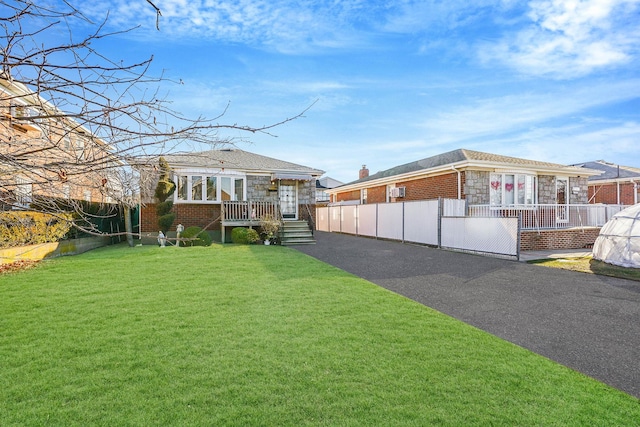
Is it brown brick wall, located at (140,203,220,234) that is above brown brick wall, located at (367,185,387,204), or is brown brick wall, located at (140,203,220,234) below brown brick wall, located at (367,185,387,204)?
below

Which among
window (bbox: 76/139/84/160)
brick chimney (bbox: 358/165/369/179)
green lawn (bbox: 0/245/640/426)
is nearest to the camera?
window (bbox: 76/139/84/160)

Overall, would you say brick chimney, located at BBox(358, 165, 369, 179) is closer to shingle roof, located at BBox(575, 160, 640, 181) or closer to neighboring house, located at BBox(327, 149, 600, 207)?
neighboring house, located at BBox(327, 149, 600, 207)

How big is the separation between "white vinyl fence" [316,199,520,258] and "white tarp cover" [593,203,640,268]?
2291 mm

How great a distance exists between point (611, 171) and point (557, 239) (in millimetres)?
16642

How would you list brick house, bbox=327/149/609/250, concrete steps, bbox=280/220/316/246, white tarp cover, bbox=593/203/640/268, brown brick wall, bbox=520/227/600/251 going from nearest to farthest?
white tarp cover, bbox=593/203/640/268 < brown brick wall, bbox=520/227/600/251 < brick house, bbox=327/149/609/250 < concrete steps, bbox=280/220/316/246

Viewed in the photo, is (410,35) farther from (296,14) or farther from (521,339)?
(521,339)

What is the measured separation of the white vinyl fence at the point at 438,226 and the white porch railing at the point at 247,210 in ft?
18.2

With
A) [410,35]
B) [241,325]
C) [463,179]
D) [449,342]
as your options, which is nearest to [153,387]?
[241,325]

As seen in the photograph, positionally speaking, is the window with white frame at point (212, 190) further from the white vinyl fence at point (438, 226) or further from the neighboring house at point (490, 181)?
the neighboring house at point (490, 181)

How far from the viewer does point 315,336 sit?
4.18 meters

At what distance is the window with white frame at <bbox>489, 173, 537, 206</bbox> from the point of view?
643 inches

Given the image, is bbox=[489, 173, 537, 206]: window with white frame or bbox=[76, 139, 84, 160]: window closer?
bbox=[76, 139, 84, 160]: window

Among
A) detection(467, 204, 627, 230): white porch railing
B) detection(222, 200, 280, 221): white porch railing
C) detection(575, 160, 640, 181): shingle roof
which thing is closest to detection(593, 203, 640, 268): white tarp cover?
detection(467, 204, 627, 230): white porch railing

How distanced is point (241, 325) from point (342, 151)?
13.7 metres
